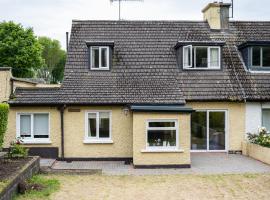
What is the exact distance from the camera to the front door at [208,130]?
24719 millimetres

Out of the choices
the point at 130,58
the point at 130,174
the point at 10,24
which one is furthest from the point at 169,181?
the point at 10,24

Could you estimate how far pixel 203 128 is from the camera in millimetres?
24906

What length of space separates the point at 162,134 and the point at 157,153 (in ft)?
3.09

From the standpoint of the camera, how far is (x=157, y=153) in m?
21.2

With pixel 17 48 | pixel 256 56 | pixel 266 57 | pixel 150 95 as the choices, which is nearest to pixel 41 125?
pixel 150 95

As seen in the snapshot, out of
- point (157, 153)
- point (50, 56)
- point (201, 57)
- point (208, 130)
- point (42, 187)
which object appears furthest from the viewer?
point (50, 56)

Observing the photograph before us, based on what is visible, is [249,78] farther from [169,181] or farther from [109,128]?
[169,181]

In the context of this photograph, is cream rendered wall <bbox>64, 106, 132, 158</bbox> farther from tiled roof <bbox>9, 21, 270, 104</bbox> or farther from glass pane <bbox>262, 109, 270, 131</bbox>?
glass pane <bbox>262, 109, 270, 131</bbox>

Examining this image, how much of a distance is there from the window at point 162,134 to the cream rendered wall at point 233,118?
3.40m

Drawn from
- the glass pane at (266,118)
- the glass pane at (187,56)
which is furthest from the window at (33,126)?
the glass pane at (266,118)

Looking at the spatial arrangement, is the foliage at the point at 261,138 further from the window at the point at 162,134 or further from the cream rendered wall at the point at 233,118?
the window at the point at 162,134

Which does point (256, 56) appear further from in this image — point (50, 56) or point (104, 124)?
point (50, 56)

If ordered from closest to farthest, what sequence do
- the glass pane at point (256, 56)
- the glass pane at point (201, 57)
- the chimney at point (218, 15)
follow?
the glass pane at point (201, 57) → the glass pane at point (256, 56) → the chimney at point (218, 15)

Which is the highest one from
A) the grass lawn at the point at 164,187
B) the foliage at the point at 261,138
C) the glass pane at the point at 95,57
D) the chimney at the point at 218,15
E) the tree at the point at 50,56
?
the tree at the point at 50,56
